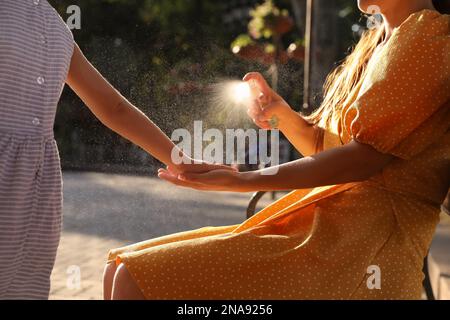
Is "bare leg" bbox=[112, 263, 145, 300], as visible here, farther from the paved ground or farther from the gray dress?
the paved ground

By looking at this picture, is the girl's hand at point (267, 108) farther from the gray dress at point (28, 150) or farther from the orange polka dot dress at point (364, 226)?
the gray dress at point (28, 150)

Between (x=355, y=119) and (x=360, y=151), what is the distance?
0.07 meters

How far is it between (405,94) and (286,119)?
546 millimetres

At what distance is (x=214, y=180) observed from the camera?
1.86 meters

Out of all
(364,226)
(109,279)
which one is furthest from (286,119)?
(109,279)

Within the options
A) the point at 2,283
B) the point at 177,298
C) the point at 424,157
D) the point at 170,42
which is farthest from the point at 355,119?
the point at 170,42

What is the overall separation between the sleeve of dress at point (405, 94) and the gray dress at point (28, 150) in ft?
2.26

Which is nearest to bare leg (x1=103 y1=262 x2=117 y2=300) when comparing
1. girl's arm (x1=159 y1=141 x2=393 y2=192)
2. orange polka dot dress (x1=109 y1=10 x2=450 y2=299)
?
orange polka dot dress (x1=109 y1=10 x2=450 y2=299)

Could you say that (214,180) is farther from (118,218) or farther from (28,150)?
(118,218)

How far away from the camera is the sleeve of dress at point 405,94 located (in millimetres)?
1806

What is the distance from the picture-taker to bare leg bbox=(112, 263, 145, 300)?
5.58 feet

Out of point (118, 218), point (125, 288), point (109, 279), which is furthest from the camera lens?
point (118, 218)

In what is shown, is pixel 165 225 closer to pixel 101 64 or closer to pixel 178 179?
pixel 101 64

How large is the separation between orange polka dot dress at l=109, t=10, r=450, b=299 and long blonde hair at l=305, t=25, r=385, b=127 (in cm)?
18
